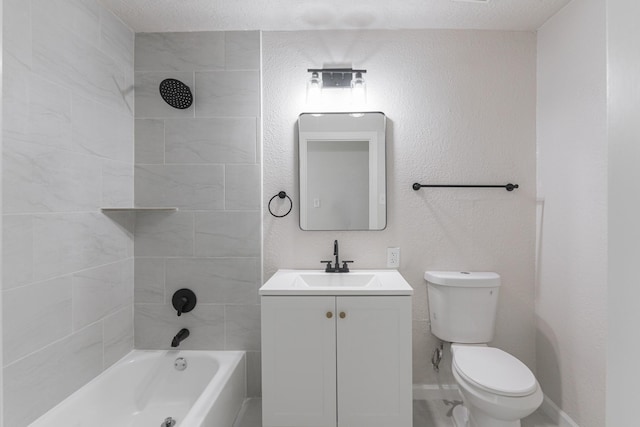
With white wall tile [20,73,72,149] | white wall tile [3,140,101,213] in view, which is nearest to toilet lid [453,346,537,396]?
white wall tile [3,140,101,213]

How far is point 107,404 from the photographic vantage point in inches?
65.8

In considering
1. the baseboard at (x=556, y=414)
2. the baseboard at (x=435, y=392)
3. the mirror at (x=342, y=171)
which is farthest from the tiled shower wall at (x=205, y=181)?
the baseboard at (x=556, y=414)

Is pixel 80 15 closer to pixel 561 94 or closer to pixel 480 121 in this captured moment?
pixel 480 121

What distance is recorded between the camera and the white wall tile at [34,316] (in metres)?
1.22

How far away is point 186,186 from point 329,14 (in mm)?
1328

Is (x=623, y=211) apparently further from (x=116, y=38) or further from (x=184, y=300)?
(x=116, y=38)

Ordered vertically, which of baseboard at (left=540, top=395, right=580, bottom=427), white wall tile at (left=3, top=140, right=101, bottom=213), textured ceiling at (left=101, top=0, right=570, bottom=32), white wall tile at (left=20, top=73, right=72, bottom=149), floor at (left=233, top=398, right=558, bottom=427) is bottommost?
floor at (left=233, top=398, right=558, bottom=427)

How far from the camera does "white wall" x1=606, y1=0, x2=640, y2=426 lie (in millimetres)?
289

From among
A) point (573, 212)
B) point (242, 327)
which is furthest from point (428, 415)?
point (573, 212)

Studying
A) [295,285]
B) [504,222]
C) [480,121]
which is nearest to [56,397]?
[295,285]

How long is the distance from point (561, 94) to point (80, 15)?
2.54 m

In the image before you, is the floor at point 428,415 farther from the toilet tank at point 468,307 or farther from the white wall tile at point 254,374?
the toilet tank at point 468,307

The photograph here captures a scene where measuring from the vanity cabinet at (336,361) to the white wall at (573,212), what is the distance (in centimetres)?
91

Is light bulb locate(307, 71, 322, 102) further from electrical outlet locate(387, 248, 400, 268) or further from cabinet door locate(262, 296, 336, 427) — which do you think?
cabinet door locate(262, 296, 336, 427)
